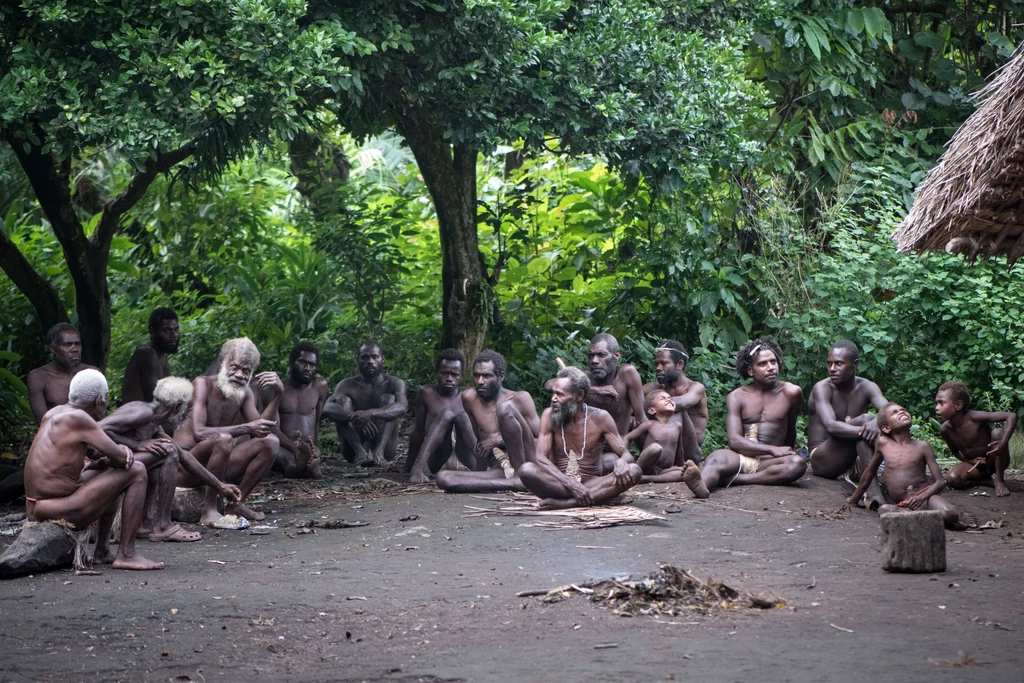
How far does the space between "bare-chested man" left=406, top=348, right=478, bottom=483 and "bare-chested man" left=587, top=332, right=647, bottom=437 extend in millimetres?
1111

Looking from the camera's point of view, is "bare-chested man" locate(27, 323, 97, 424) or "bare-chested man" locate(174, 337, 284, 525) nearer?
"bare-chested man" locate(174, 337, 284, 525)

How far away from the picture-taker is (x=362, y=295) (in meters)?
14.3

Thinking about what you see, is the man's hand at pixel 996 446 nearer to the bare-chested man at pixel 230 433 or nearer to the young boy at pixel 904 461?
the young boy at pixel 904 461

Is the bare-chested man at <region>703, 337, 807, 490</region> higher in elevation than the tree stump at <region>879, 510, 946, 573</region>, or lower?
higher

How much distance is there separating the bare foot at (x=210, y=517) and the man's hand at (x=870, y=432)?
4.76m

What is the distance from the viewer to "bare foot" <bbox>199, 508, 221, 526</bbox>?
839 cm

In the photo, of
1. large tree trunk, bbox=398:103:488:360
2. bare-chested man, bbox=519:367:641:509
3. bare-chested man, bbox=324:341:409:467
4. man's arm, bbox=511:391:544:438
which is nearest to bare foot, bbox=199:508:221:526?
bare-chested man, bbox=519:367:641:509

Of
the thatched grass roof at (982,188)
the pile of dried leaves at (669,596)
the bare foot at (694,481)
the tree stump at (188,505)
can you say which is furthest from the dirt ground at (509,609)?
the thatched grass roof at (982,188)

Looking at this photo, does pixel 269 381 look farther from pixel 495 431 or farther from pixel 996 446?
pixel 996 446

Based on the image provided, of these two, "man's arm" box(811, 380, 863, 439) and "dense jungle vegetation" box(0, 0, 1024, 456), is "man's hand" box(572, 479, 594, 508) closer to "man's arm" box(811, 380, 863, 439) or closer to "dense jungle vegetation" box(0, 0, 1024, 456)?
"man's arm" box(811, 380, 863, 439)

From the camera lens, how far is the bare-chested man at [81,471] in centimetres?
680

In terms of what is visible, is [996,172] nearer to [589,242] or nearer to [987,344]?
[987,344]

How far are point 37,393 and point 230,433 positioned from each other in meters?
1.75

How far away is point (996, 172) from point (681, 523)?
3256mm
